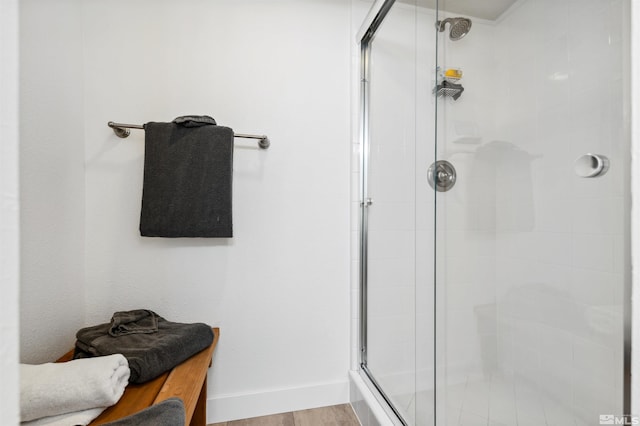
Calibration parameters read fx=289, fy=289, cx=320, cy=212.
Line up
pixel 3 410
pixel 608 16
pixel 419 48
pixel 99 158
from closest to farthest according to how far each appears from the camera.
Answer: pixel 3 410
pixel 608 16
pixel 419 48
pixel 99 158

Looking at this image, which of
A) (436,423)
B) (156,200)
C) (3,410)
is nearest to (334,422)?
(436,423)

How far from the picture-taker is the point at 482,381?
3.49ft

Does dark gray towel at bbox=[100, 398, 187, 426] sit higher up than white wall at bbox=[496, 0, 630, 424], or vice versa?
white wall at bbox=[496, 0, 630, 424]

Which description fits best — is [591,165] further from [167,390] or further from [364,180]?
[167,390]

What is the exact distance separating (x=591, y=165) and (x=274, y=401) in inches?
59.9

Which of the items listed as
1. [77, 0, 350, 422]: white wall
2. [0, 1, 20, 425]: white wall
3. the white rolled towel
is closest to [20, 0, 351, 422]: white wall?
[77, 0, 350, 422]: white wall

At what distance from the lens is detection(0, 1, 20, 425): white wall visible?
0.24 metres

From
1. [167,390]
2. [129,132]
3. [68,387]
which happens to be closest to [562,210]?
[167,390]

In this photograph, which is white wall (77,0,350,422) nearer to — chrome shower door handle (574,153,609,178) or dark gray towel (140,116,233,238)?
dark gray towel (140,116,233,238)

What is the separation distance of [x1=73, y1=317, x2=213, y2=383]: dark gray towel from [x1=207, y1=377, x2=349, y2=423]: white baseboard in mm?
410

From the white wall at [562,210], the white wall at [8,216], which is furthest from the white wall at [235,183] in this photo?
the white wall at [8,216]

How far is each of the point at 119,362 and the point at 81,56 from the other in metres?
1.25

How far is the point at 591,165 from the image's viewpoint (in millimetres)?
776

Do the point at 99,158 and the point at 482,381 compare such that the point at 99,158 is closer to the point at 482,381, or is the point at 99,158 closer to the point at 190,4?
the point at 190,4
